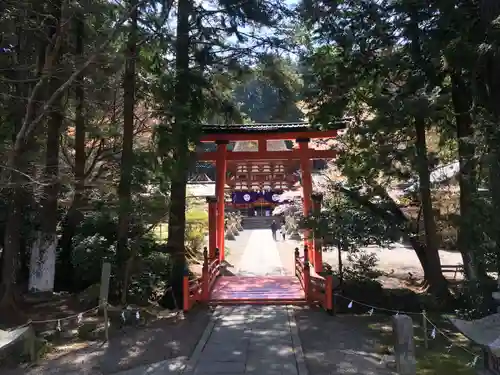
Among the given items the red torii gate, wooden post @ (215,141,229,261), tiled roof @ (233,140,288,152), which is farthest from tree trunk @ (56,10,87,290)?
tiled roof @ (233,140,288,152)

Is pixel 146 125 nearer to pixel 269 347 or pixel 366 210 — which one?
pixel 366 210

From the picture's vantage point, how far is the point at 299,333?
9109mm

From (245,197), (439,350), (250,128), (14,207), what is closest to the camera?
(439,350)

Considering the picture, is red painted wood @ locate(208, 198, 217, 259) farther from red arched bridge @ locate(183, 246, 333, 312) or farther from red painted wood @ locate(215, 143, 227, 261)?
red arched bridge @ locate(183, 246, 333, 312)

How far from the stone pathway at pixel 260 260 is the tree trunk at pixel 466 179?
26.3 feet

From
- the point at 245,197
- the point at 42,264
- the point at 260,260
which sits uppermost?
the point at 245,197

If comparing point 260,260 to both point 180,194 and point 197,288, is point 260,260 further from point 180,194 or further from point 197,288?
point 197,288

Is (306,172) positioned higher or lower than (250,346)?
higher

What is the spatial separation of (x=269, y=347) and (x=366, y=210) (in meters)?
5.17

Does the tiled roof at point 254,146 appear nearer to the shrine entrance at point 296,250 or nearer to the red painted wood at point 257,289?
the shrine entrance at point 296,250

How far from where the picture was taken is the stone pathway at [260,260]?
17672mm

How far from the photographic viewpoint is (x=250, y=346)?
8031mm

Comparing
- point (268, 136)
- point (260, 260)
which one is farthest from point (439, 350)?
point (260, 260)

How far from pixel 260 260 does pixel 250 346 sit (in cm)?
1269
